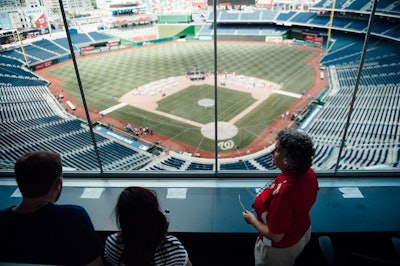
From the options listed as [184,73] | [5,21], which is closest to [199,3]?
[184,73]

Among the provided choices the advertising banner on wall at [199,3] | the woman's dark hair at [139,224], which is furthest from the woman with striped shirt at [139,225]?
the advertising banner on wall at [199,3]

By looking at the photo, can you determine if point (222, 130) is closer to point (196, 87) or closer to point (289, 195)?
point (196, 87)

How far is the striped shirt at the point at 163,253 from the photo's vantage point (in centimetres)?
107

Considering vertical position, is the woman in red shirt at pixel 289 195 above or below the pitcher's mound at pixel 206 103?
above

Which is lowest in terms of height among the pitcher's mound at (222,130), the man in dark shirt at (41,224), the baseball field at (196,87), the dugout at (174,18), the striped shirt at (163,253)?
the pitcher's mound at (222,130)

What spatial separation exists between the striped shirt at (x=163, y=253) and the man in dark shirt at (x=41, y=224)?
0.09 metres

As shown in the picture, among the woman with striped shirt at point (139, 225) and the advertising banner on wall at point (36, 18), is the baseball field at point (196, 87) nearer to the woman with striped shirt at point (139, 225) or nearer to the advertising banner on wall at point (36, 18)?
the advertising banner on wall at point (36, 18)

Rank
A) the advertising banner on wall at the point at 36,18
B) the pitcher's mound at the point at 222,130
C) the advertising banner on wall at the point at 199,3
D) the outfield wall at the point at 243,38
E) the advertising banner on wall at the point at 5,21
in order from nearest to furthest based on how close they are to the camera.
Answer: the pitcher's mound at the point at 222,130, the advertising banner on wall at the point at 5,21, the advertising banner on wall at the point at 36,18, the outfield wall at the point at 243,38, the advertising banner on wall at the point at 199,3

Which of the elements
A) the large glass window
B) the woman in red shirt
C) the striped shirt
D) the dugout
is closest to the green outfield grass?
the large glass window

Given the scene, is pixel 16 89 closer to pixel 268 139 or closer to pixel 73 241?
pixel 268 139

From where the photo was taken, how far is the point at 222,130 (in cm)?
1216

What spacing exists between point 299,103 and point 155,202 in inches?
580

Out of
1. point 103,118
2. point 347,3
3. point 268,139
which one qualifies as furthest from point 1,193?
point 347,3

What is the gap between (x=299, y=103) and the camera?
1459 centimetres
